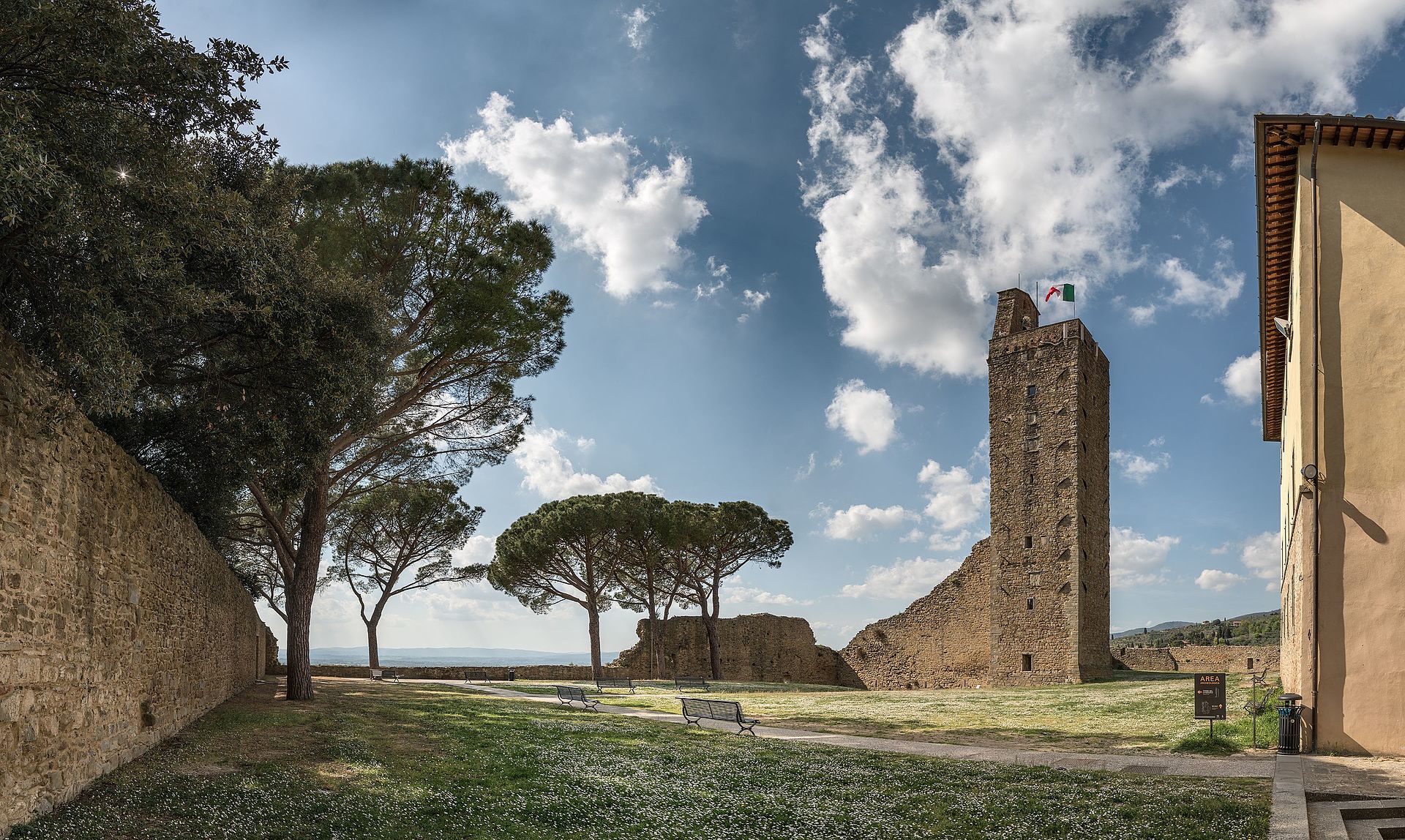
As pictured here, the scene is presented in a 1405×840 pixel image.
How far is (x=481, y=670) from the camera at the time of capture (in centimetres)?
3684

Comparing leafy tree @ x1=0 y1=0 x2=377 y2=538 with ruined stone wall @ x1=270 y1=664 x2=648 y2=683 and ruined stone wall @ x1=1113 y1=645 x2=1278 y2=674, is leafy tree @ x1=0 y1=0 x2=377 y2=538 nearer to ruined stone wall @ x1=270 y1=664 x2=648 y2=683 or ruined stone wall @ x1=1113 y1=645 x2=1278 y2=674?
ruined stone wall @ x1=270 y1=664 x2=648 y2=683

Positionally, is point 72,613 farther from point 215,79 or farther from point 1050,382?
point 1050,382

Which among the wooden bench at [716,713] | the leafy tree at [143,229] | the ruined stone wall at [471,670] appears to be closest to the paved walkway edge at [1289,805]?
the wooden bench at [716,713]

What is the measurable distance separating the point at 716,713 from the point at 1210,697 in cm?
765

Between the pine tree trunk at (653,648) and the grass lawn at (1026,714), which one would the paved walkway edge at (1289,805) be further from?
the pine tree trunk at (653,648)

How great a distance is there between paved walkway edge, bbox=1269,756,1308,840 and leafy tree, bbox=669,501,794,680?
2858 cm

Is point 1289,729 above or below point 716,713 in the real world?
above

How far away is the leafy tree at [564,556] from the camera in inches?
1410

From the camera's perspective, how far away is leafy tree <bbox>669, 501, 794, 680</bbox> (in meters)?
38.3

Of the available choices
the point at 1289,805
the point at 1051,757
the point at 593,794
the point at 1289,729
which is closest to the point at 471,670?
the point at 1051,757

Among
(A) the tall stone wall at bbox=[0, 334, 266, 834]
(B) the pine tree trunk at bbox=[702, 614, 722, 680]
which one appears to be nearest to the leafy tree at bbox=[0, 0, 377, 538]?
(A) the tall stone wall at bbox=[0, 334, 266, 834]

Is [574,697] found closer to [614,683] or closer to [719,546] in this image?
[614,683]

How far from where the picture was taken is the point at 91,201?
7000 millimetres

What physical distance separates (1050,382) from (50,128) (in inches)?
1281
